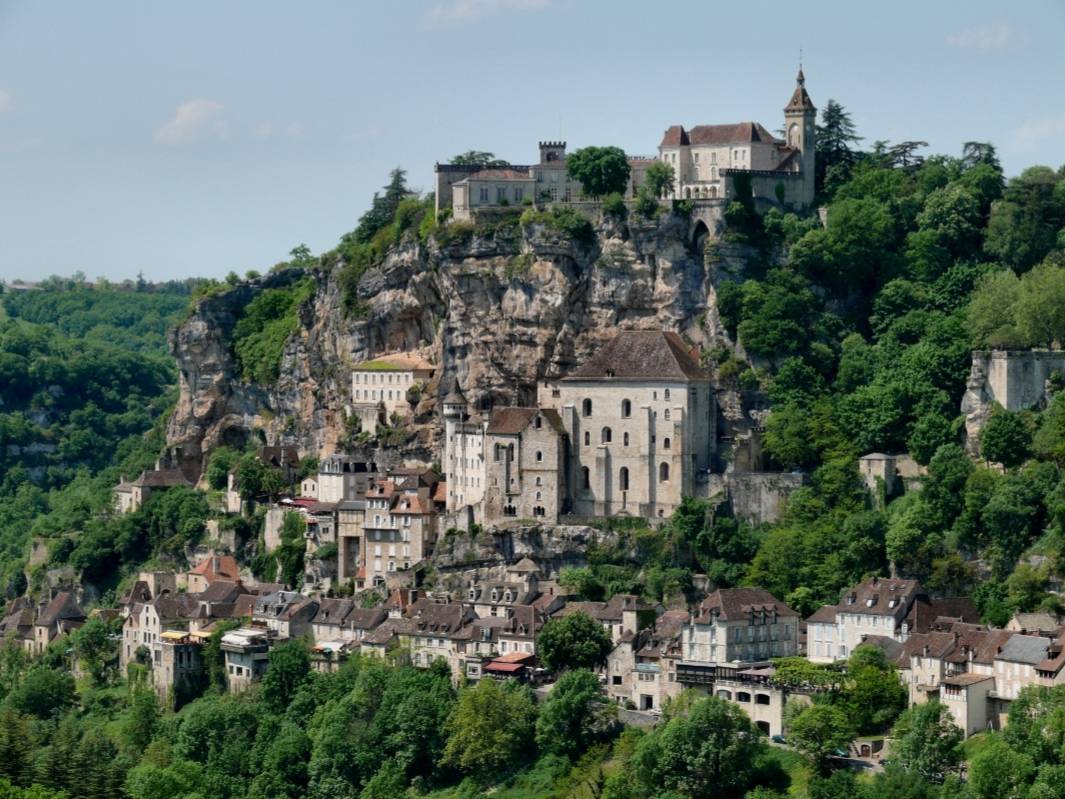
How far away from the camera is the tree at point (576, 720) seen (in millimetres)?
84188

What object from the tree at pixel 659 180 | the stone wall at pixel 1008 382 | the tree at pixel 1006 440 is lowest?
the tree at pixel 1006 440

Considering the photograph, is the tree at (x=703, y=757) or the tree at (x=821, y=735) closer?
the tree at (x=821, y=735)

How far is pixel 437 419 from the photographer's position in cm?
10650

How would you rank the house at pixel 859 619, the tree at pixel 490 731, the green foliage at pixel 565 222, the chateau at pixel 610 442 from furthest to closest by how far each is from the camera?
1. the green foliage at pixel 565 222
2. the chateau at pixel 610 442
3. the tree at pixel 490 731
4. the house at pixel 859 619

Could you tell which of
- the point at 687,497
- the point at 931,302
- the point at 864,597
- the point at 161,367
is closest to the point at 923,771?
the point at 864,597

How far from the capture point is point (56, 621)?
367ft

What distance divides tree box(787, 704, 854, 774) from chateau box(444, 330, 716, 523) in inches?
743

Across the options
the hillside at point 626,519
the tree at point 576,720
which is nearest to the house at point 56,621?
the hillside at point 626,519

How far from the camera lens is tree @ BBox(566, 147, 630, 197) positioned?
105562 millimetres

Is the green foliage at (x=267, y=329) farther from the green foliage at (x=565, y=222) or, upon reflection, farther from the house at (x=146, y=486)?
the green foliage at (x=565, y=222)

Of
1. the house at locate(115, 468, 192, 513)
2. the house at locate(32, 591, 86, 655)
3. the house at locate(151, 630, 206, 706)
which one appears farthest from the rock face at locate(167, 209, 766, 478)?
the house at locate(32, 591, 86, 655)

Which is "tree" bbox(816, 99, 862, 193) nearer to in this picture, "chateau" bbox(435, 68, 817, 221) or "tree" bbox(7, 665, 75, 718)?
"chateau" bbox(435, 68, 817, 221)

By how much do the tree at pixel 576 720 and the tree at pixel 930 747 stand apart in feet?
35.8

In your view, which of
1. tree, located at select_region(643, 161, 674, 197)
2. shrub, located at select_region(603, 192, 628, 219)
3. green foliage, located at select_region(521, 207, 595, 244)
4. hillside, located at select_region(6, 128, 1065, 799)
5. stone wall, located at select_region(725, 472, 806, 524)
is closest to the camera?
hillside, located at select_region(6, 128, 1065, 799)
